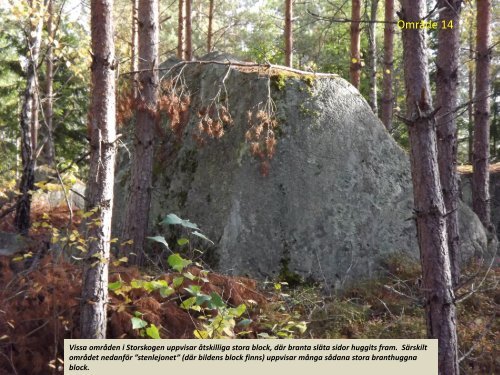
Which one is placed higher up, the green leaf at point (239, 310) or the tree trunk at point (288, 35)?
the tree trunk at point (288, 35)

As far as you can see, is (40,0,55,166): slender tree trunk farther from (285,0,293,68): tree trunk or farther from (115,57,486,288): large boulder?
(285,0,293,68): tree trunk

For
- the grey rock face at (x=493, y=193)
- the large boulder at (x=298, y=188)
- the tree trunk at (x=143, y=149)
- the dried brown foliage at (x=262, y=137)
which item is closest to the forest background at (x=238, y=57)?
the tree trunk at (x=143, y=149)

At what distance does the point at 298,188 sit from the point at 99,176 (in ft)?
9.85

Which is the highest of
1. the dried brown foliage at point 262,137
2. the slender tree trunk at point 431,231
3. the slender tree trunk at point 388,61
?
the slender tree trunk at point 388,61

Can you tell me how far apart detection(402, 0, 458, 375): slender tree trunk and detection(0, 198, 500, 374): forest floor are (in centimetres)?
13

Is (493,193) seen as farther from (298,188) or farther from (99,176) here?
(99,176)

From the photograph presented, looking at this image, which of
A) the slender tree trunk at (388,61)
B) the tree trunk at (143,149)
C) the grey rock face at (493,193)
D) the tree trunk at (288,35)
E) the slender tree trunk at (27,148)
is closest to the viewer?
the tree trunk at (143,149)

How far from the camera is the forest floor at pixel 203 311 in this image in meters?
4.06

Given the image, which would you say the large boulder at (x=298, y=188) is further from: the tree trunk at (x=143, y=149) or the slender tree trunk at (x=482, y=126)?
the slender tree trunk at (x=482, y=126)

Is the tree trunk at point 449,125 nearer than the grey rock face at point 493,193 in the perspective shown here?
Yes

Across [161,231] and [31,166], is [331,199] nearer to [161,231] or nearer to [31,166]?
[161,231]

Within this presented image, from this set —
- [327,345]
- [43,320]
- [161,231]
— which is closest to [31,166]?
[161,231]

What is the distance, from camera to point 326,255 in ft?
20.6

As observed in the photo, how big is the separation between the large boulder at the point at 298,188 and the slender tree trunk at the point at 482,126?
7.49 feet
